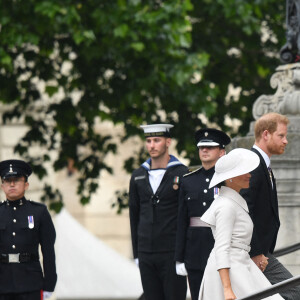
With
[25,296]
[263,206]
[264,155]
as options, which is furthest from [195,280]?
[25,296]

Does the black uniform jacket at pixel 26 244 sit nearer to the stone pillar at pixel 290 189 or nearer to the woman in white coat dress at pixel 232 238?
the stone pillar at pixel 290 189

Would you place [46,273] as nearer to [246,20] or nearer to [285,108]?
[285,108]

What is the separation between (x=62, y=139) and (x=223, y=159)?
1262cm

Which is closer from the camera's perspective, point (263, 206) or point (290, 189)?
point (263, 206)

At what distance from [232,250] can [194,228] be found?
70.8 inches

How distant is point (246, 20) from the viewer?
18.5 m

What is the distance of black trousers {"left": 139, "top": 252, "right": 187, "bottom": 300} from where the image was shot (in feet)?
34.3

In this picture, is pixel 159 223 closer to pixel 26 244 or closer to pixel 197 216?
pixel 197 216

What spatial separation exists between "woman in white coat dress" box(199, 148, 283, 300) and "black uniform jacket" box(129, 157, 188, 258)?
2273 mm

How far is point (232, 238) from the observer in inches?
319

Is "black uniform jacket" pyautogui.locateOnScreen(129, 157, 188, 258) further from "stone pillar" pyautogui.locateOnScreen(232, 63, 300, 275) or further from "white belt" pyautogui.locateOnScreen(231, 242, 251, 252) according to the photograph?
"white belt" pyautogui.locateOnScreen(231, 242, 251, 252)

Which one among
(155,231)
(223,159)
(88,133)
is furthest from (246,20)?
(223,159)

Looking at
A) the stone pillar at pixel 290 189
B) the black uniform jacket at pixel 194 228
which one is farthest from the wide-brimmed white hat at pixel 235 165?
the stone pillar at pixel 290 189

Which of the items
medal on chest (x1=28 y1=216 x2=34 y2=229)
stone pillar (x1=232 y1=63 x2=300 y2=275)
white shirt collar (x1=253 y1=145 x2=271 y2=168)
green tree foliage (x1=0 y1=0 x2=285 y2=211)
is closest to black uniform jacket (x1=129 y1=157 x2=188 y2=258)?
medal on chest (x1=28 y1=216 x2=34 y2=229)
